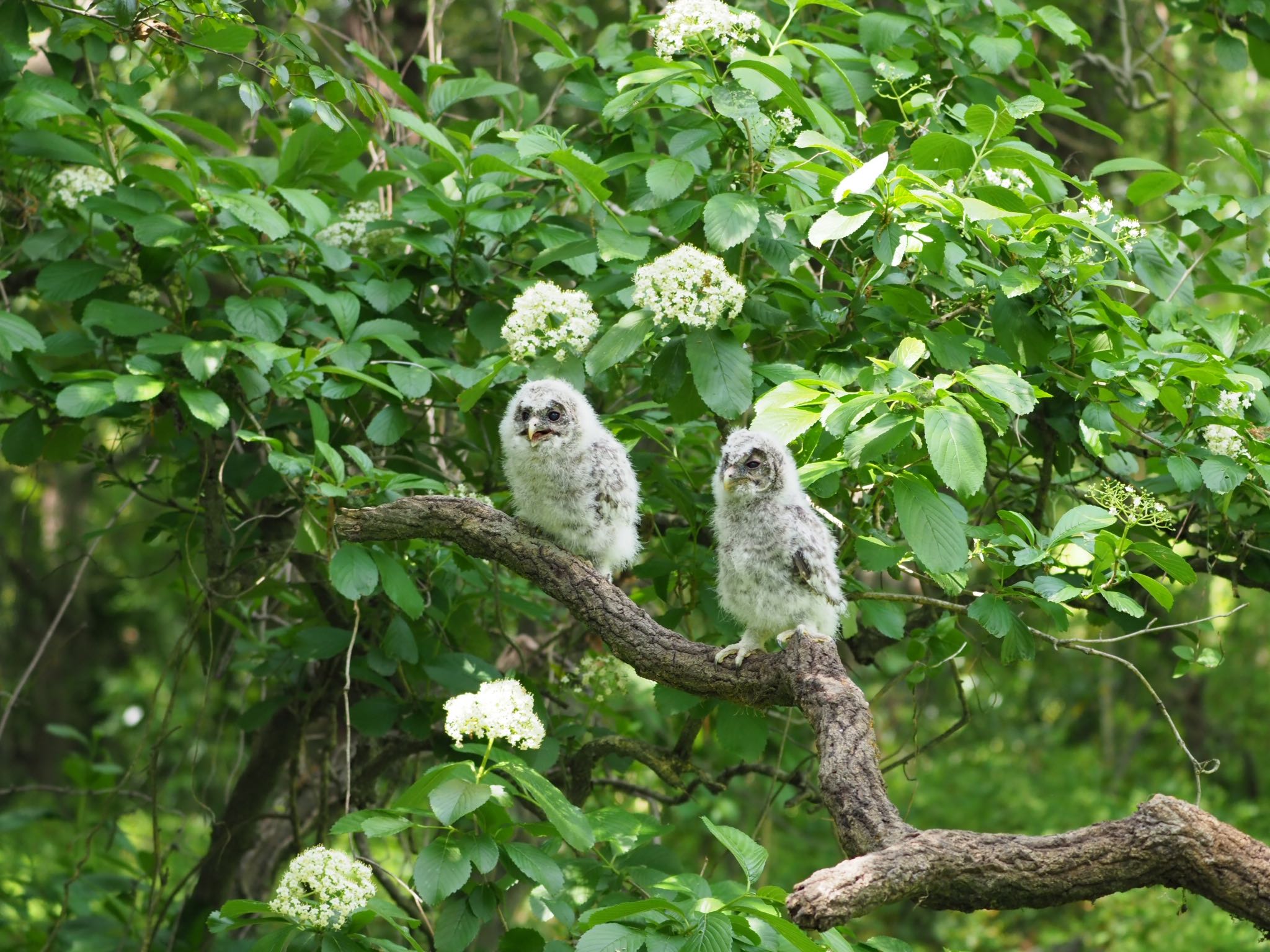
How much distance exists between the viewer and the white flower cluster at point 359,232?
4332 mm

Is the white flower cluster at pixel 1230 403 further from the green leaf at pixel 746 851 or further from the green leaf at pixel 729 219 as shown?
the green leaf at pixel 746 851

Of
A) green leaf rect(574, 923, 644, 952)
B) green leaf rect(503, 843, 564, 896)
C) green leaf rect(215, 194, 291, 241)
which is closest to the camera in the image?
green leaf rect(574, 923, 644, 952)

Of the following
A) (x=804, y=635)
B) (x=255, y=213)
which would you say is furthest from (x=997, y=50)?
(x=255, y=213)

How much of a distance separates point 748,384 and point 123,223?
2386 mm

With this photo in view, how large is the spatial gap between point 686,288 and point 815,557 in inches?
34.0

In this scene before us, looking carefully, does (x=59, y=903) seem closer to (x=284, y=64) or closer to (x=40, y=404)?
(x=40, y=404)

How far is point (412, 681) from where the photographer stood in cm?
432

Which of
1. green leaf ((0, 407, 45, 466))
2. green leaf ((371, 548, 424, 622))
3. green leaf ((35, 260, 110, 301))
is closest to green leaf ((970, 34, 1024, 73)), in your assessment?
green leaf ((371, 548, 424, 622))

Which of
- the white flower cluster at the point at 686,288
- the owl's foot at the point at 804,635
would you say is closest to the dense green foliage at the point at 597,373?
the white flower cluster at the point at 686,288

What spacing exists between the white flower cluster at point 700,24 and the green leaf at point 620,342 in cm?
79

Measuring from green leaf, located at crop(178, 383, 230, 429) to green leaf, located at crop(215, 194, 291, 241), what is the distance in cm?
56

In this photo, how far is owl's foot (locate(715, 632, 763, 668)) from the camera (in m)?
3.06

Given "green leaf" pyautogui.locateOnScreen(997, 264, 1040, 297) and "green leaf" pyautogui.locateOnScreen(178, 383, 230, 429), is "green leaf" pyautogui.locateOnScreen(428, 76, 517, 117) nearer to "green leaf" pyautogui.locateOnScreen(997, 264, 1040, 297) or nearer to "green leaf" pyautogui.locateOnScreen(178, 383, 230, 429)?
"green leaf" pyautogui.locateOnScreen(178, 383, 230, 429)

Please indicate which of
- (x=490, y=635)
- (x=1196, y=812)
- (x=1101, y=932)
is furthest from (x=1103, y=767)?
(x=1196, y=812)
